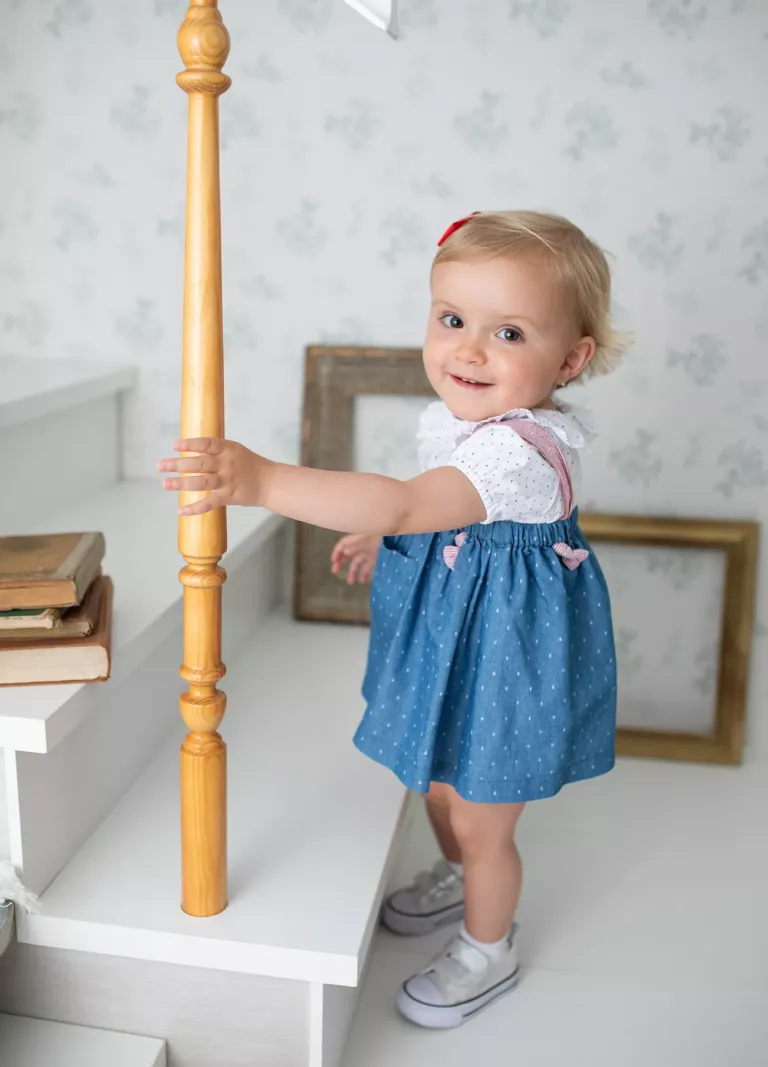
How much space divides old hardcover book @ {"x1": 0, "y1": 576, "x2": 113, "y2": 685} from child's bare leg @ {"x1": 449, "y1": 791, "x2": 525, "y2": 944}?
420mm

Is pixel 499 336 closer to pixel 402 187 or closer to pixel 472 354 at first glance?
pixel 472 354

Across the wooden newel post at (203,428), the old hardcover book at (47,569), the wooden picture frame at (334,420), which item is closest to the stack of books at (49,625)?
the old hardcover book at (47,569)

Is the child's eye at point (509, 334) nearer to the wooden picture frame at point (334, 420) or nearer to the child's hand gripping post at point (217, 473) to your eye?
the child's hand gripping post at point (217, 473)

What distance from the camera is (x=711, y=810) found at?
1662 mm

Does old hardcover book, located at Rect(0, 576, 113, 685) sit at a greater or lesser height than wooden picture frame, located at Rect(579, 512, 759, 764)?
greater

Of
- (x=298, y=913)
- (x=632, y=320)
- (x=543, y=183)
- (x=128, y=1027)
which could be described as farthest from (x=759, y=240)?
(x=128, y=1027)

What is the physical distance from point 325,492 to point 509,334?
0.29 meters

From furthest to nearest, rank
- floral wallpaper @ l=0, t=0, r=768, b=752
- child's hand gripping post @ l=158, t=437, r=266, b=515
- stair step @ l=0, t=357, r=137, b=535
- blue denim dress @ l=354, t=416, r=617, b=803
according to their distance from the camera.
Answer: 1. floral wallpaper @ l=0, t=0, r=768, b=752
2. stair step @ l=0, t=357, r=137, b=535
3. blue denim dress @ l=354, t=416, r=617, b=803
4. child's hand gripping post @ l=158, t=437, r=266, b=515

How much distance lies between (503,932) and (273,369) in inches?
37.1

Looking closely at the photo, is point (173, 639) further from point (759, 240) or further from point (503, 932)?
point (759, 240)

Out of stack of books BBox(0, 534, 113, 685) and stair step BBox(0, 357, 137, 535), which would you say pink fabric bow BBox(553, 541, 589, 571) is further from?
stair step BBox(0, 357, 137, 535)

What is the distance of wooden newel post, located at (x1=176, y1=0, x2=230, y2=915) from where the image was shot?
88 cm

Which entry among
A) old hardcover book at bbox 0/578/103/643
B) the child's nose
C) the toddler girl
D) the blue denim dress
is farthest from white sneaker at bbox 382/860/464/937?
the child's nose

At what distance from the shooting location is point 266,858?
3.86 feet
